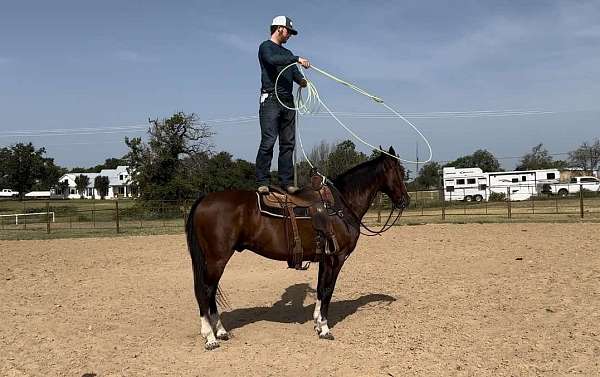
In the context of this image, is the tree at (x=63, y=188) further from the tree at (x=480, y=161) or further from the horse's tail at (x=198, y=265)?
the horse's tail at (x=198, y=265)

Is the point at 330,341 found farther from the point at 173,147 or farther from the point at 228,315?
the point at 173,147

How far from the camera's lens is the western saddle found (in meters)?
6.08

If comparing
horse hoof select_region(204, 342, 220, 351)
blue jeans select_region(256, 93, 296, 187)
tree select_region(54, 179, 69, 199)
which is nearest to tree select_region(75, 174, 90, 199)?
tree select_region(54, 179, 69, 199)

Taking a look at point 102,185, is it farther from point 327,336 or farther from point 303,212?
point 327,336

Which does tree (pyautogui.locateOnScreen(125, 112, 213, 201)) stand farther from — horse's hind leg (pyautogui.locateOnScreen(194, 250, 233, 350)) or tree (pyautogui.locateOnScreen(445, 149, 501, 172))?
tree (pyautogui.locateOnScreen(445, 149, 501, 172))

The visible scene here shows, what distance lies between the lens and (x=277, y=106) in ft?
21.0

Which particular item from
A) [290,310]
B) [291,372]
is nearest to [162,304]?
[290,310]

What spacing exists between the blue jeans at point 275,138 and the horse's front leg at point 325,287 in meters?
1.11

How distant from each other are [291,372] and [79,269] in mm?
8935

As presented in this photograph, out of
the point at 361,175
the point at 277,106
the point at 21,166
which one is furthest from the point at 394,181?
the point at 21,166

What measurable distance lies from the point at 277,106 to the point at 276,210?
1.32m

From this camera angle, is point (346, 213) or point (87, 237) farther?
point (87, 237)

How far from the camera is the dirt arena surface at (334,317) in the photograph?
16.2ft

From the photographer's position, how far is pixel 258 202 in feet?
20.0
